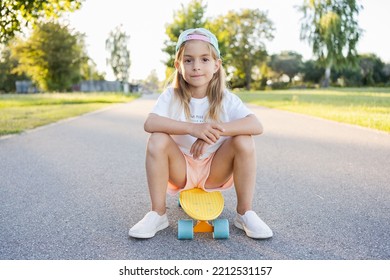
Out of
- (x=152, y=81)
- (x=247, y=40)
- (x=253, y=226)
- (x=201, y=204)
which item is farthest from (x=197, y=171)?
(x=152, y=81)

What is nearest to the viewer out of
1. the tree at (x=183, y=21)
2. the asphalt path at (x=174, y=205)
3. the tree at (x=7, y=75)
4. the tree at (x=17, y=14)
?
the asphalt path at (x=174, y=205)

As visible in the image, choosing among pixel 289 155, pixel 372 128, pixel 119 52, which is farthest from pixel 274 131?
pixel 119 52

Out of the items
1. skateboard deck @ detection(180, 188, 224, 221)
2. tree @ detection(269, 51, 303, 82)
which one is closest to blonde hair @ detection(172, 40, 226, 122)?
skateboard deck @ detection(180, 188, 224, 221)

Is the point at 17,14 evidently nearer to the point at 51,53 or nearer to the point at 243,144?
the point at 243,144

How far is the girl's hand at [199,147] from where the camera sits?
2.08 m

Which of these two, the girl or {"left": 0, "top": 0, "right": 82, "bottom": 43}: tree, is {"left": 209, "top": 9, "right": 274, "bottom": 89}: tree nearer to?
{"left": 0, "top": 0, "right": 82, "bottom": 43}: tree

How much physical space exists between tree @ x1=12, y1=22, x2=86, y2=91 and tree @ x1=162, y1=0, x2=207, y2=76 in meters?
6.56

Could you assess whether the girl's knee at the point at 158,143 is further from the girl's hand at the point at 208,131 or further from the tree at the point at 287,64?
the tree at the point at 287,64

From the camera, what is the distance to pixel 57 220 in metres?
2.29

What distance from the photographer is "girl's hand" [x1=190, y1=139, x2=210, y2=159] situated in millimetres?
2080

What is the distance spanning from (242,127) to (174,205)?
0.85 metres

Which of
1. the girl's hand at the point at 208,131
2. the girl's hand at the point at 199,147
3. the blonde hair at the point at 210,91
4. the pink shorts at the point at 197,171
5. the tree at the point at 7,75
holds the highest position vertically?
the tree at the point at 7,75

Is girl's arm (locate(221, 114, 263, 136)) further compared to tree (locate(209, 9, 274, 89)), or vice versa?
tree (locate(209, 9, 274, 89))

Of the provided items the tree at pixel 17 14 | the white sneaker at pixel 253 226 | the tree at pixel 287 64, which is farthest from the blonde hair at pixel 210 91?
the tree at pixel 287 64
